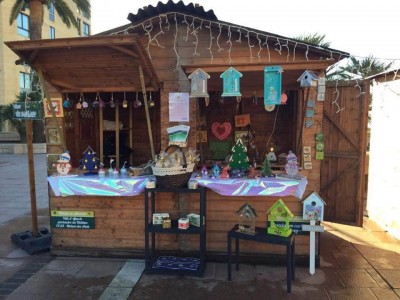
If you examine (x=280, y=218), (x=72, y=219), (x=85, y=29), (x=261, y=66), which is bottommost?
(x=72, y=219)

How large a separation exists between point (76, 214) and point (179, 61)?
2.73 m

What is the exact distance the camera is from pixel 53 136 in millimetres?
4703

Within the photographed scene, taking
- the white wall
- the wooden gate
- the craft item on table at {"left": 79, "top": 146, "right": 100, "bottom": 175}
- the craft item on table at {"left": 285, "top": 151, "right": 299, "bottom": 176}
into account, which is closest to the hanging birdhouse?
the craft item on table at {"left": 285, "top": 151, "right": 299, "bottom": 176}

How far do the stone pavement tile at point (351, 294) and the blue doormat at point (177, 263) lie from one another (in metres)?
1.68

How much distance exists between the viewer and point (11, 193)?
9320 mm

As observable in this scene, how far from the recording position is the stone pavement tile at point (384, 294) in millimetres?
3592

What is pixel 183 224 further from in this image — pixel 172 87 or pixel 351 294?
pixel 351 294

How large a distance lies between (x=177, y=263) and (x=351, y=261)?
8.37 feet

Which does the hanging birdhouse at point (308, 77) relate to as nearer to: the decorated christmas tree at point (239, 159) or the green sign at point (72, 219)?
the decorated christmas tree at point (239, 159)

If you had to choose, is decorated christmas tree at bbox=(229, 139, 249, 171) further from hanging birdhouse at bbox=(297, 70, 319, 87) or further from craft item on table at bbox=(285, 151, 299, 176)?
hanging birdhouse at bbox=(297, 70, 319, 87)

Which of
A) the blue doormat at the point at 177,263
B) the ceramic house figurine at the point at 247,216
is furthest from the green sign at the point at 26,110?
the ceramic house figurine at the point at 247,216

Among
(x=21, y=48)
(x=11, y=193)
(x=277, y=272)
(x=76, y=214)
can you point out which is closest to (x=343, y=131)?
(x=277, y=272)

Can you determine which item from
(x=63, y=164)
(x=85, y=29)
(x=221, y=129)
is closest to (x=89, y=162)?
(x=63, y=164)

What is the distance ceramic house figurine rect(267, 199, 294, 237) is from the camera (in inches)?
151
